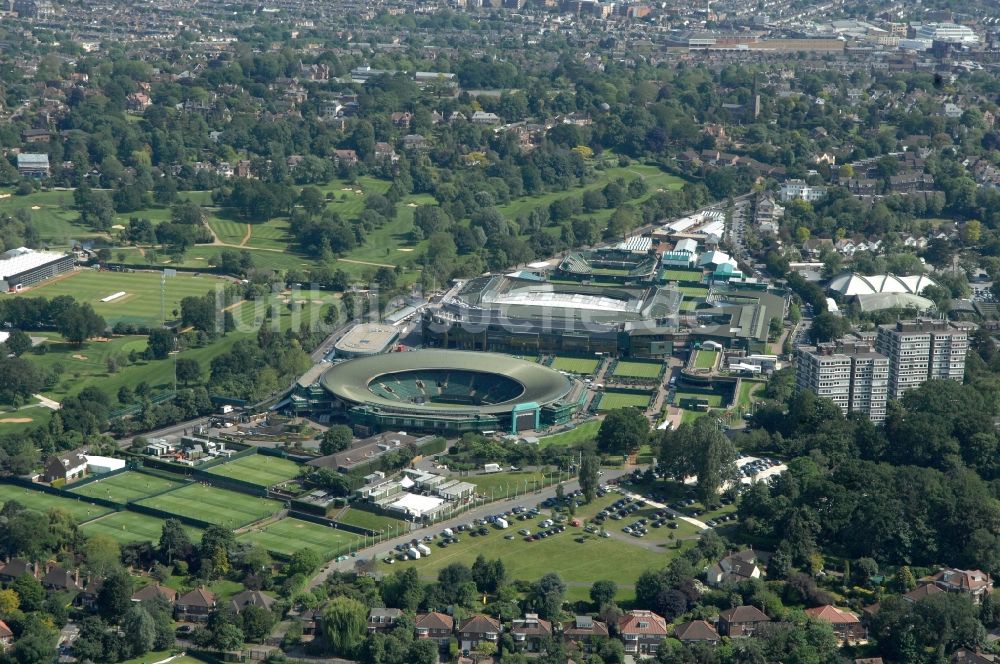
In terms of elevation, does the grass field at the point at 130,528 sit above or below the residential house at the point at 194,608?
below

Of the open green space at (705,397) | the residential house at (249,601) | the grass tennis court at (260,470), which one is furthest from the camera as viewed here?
the open green space at (705,397)

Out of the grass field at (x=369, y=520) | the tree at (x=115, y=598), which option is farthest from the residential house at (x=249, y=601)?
the grass field at (x=369, y=520)

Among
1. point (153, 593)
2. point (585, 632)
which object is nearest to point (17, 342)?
point (153, 593)

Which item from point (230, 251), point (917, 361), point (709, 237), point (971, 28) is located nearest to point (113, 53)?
point (230, 251)

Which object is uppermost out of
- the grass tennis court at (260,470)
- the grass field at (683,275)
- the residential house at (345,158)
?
the residential house at (345,158)

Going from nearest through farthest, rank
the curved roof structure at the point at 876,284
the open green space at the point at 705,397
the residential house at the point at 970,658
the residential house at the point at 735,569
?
the residential house at the point at 970,658, the residential house at the point at 735,569, the open green space at the point at 705,397, the curved roof structure at the point at 876,284

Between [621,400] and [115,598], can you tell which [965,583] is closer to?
[621,400]

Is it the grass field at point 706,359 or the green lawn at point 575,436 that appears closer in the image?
the green lawn at point 575,436

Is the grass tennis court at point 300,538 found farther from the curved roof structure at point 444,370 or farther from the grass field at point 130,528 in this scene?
the curved roof structure at point 444,370
